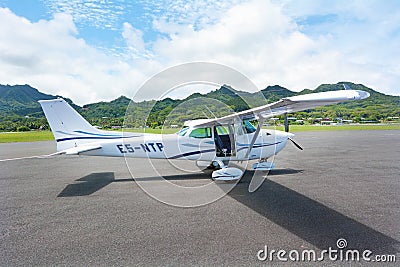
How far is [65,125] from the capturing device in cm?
828

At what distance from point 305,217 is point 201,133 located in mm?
4343

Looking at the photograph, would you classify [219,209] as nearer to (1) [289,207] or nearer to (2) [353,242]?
(1) [289,207]

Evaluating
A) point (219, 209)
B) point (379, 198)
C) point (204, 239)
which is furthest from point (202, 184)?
point (379, 198)

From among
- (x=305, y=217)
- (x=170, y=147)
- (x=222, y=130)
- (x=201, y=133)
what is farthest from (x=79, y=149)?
(x=305, y=217)

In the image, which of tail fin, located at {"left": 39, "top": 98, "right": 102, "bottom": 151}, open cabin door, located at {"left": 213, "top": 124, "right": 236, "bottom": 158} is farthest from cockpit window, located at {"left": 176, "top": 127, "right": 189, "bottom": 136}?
tail fin, located at {"left": 39, "top": 98, "right": 102, "bottom": 151}

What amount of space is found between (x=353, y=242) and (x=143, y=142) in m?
6.07

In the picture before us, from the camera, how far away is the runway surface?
3488 millimetres

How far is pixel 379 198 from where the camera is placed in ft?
18.5

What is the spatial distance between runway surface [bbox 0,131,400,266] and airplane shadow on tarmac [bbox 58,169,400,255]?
0.01 m

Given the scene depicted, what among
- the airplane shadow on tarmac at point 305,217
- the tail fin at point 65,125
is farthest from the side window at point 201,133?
the tail fin at point 65,125

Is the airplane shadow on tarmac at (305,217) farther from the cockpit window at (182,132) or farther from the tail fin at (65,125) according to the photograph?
the cockpit window at (182,132)

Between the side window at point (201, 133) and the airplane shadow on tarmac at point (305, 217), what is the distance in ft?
5.89

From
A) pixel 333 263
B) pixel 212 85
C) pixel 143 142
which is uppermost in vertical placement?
pixel 212 85

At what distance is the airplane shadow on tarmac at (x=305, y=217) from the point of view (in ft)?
12.0
